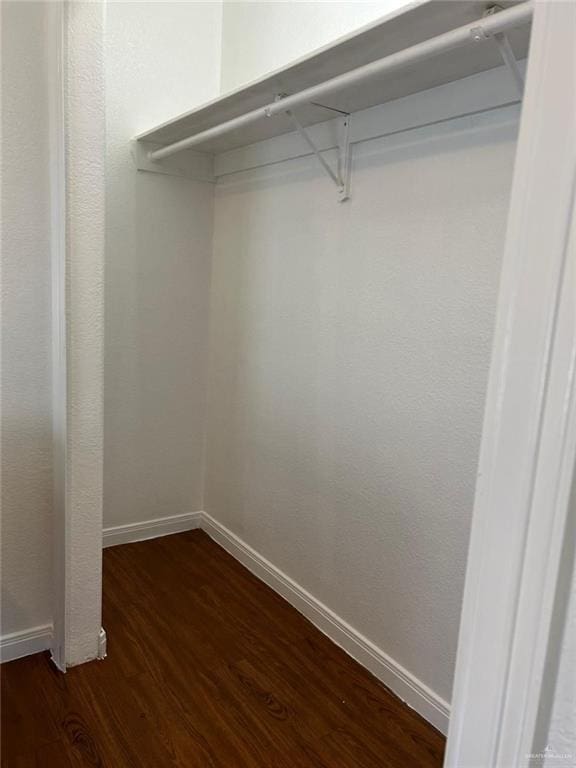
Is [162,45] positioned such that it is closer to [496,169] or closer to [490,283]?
[496,169]

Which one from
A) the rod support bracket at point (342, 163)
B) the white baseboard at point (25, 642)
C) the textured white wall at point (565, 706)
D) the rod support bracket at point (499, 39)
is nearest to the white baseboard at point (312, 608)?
the white baseboard at point (25, 642)

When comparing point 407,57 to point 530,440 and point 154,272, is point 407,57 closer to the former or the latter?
point 530,440

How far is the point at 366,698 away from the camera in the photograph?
185 cm

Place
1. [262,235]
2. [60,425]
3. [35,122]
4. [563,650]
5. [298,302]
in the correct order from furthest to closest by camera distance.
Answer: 1. [262,235]
2. [298,302]
3. [60,425]
4. [35,122]
5. [563,650]

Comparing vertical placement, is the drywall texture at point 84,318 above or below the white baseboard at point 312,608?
above

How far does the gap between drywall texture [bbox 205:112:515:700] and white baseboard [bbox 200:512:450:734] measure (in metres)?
0.04

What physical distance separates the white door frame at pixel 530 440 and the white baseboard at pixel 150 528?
2.46 metres

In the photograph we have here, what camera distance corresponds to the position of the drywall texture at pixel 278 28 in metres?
1.93

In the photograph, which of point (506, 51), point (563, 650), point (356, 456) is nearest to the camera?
point (563, 650)

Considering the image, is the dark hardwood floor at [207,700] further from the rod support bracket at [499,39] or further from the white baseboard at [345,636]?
the rod support bracket at [499,39]

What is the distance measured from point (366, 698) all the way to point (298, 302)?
1453 millimetres

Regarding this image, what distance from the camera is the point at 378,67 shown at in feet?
4.66

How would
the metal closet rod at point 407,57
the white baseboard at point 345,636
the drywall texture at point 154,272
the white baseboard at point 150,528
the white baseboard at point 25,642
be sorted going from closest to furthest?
the metal closet rod at point 407,57
the white baseboard at point 345,636
the white baseboard at point 25,642
the drywall texture at point 154,272
the white baseboard at point 150,528

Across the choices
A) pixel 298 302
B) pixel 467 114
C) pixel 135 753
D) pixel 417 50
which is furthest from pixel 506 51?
pixel 135 753
